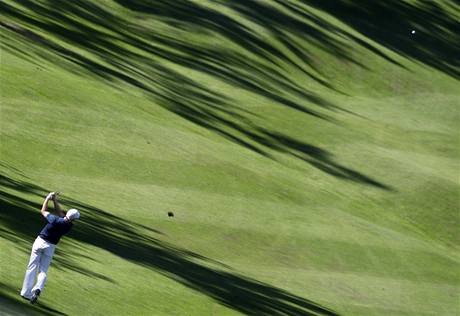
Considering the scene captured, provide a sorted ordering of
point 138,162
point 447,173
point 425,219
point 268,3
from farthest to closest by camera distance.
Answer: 1. point 268,3
2. point 447,173
3. point 425,219
4. point 138,162

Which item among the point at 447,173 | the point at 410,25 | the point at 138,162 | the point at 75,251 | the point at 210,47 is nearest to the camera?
the point at 75,251

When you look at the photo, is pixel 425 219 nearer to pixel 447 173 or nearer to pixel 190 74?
pixel 447 173

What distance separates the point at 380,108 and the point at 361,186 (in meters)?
12.1

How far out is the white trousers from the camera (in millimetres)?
18734

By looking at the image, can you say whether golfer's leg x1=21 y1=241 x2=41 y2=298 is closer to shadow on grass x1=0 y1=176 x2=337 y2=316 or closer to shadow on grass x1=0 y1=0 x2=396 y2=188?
shadow on grass x1=0 y1=176 x2=337 y2=316

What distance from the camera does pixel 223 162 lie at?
33.8 metres

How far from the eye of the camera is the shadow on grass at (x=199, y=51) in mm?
38875

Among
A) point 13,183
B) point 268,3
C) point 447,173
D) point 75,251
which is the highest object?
point 268,3

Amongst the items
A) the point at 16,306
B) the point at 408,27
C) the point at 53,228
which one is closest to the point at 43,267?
the point at 53,228

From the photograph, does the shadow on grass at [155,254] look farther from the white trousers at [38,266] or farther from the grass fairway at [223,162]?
the white trousers at [38,266]

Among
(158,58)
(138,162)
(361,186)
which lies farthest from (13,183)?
(158,58)

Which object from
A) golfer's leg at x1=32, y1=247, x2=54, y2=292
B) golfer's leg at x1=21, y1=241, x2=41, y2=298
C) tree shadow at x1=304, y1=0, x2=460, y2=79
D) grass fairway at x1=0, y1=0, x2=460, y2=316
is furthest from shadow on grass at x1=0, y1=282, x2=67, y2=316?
tree shadow at x1=304, y1=0, x2=460, y2=79

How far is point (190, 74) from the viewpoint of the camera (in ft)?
145

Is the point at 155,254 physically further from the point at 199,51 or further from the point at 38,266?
the point at 199,51
